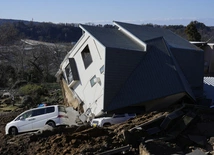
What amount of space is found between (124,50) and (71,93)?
734cm

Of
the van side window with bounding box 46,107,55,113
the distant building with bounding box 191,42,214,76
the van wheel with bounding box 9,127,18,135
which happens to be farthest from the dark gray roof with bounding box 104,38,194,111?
the distant building with bounding box 191,42,214,76

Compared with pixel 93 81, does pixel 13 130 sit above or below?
below

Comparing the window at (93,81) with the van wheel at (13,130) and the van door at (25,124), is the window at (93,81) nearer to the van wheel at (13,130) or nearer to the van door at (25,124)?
the van door at (25,124)

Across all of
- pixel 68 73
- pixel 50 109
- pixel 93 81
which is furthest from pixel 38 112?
pixel 68 73

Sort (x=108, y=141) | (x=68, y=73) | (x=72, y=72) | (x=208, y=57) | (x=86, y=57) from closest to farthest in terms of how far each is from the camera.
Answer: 1. (x=108, y=141)
2. (x=72, y=72)
3. (x=86, y=57)
4. (x=68, y=73)
5. (x=208, y=57)

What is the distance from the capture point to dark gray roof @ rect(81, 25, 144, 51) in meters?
19.2

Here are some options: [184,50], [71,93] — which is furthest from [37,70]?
[184,50]

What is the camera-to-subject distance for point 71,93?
2384cm

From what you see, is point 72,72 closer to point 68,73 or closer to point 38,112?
point 68,73

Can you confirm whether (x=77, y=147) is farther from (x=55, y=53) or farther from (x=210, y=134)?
(x=55, y=53)

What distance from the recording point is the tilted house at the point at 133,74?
17625 millimetres

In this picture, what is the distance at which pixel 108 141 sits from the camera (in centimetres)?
1215

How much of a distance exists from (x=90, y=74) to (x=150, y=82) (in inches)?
176

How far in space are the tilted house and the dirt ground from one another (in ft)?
8.82
